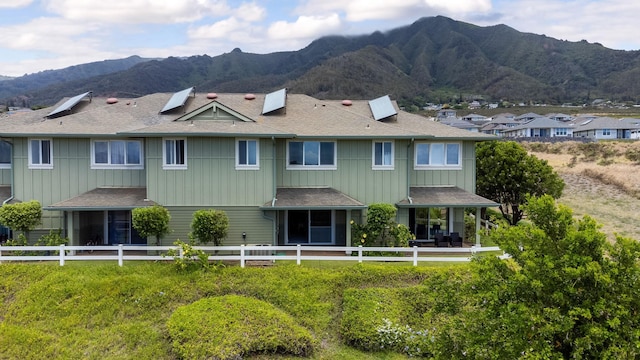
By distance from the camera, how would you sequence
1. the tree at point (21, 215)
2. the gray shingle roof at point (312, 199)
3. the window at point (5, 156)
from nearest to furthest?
the tree at point (21, 215)
the gray shingle roof at point (312, 199)
the window at point (5, 156)

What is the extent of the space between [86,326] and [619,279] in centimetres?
1218

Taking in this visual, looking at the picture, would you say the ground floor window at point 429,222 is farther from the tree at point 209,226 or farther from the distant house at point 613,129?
the distant house at point 613,129

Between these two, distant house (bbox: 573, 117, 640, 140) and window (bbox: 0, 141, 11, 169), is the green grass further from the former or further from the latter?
distant house (bbox: 573, 117, 640, 140)

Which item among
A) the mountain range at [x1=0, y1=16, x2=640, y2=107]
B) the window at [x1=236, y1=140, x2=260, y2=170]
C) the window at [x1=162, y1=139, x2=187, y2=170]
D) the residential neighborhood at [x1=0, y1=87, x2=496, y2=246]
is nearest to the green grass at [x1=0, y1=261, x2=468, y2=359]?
the residential neighborhood at [x1=0, y1=87, x2=496, y2=246]

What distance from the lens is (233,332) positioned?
11320mm

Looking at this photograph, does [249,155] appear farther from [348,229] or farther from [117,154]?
[117,154]

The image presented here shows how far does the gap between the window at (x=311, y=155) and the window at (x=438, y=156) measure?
12.6ft

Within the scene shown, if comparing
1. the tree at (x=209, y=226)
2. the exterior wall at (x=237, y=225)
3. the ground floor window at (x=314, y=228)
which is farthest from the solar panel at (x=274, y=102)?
the tree at (x=209, y=226)

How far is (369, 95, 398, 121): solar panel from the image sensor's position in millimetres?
19719

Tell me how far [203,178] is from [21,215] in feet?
20.2

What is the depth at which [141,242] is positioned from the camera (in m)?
17.8

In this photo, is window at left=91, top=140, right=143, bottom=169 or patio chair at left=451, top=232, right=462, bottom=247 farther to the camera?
patio chair at left=451, top=232, right=462, bottom=247

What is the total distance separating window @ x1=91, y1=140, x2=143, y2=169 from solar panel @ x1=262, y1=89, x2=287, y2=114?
18.0 ft

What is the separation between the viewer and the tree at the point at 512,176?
72.2 feet
